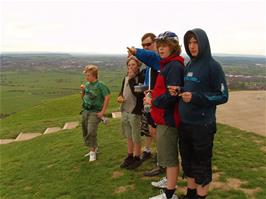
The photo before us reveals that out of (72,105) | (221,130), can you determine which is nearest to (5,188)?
(221,130)

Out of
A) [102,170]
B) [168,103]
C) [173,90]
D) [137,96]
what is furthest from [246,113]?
[173,90]

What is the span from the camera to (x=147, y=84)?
17.1 feet

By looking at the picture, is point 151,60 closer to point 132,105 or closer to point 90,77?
point 132,105

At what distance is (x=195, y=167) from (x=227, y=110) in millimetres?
7517

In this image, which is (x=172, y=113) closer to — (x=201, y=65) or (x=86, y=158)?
(x=201, y=65)

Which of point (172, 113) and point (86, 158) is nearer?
point (172, 113)

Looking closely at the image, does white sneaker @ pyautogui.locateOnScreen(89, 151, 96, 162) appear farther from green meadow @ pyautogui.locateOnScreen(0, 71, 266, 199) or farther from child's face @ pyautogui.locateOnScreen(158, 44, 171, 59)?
child's face @ pyautogui.locateOnScreen(158, 44, 171, 59)

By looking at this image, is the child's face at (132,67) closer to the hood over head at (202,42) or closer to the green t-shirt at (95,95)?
the green t-shirt at (95,95)

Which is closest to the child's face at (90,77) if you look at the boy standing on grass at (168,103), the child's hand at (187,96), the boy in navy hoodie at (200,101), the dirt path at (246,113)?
the boy standing on grass at (168,103)

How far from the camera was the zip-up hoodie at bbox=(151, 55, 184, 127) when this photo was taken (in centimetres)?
427

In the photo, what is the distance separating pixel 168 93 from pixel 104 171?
8.16ft

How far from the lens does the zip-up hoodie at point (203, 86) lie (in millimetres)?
3934

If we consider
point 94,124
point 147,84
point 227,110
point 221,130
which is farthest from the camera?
point 227,110

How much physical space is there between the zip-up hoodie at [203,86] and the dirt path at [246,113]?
4.77 metres
